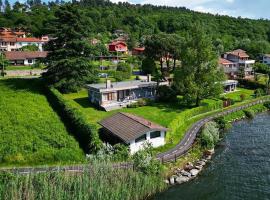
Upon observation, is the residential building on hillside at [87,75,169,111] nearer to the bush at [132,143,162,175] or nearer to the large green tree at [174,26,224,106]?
Result: the large green tree at [174,26,224,106]

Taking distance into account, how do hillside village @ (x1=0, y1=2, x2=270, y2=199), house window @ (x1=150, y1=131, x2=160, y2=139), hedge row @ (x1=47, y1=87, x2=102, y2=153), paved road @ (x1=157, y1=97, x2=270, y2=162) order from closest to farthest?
hillside village @ (x1=0, y1=2, x2=270, y2=199)
paved road @ (x1=157, y1=97, x2=270, y2=162)
hedge row @ (x1=47, y1=87, x2=102, y2=153)
house window @ (x1=150, y1=131, x2=160, y2=139)

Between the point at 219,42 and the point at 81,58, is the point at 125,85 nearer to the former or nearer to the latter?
the point at 81,58

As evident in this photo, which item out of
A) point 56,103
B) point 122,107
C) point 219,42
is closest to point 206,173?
point 122,107

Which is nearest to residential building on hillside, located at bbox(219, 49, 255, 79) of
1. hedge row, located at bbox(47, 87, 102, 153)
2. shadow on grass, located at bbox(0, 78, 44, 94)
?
shadow on grass, located at bbox(0, 78, 44, 94)

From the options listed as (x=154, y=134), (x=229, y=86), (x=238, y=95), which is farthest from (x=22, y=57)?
(x=154, y=134)

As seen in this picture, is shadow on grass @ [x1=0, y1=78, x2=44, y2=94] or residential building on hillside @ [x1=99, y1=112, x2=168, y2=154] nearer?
residential building on hillside @ [x1=99, y1=112, x2=168, y2=154]

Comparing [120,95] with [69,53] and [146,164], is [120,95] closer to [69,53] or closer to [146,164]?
[69,53]

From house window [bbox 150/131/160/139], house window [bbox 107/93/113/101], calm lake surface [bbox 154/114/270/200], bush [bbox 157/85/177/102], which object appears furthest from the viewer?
bush [bbox 157/85/177/102]
